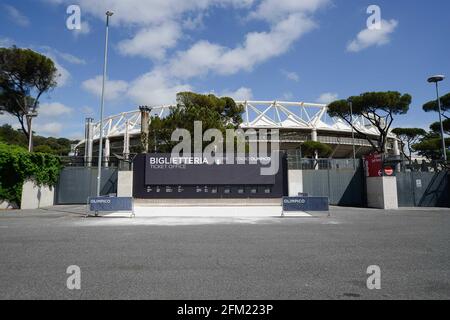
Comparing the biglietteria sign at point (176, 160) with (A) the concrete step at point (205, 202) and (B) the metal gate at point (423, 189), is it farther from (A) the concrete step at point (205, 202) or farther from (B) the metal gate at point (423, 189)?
(B) the metal gate at point (423, 189)

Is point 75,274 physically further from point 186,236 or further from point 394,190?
point 394,190

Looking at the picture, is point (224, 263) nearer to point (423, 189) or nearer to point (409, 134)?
point (423, 189)

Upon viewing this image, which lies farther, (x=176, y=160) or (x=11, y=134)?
(x=11, y=134)

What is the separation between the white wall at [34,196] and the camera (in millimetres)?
21312

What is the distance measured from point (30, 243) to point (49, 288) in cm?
495

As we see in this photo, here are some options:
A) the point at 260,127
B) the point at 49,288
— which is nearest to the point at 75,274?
the point at 49,288

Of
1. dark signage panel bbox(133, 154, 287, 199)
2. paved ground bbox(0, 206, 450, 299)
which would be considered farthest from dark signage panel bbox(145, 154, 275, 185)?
paved ground bbox(0, 206, 450, 299)

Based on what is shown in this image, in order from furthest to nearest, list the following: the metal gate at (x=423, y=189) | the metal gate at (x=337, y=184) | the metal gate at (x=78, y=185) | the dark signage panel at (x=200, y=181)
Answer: the metal gate at (x=78, y=185) < the metal gate at (x=337, y=184) < the dark signage panel at (x=200, y=181) < the metal gate at (x=423, y=189)

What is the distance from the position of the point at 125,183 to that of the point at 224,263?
20.1 meters

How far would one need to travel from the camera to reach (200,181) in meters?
24.4

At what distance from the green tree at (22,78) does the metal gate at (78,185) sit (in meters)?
13.6

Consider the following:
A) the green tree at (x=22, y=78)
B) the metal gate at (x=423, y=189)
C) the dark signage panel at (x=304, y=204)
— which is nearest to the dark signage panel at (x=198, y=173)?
the dark signage panel at (x=304, y=204)

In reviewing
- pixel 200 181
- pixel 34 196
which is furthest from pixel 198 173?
pixel 34 196

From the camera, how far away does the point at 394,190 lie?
21.6 metres
